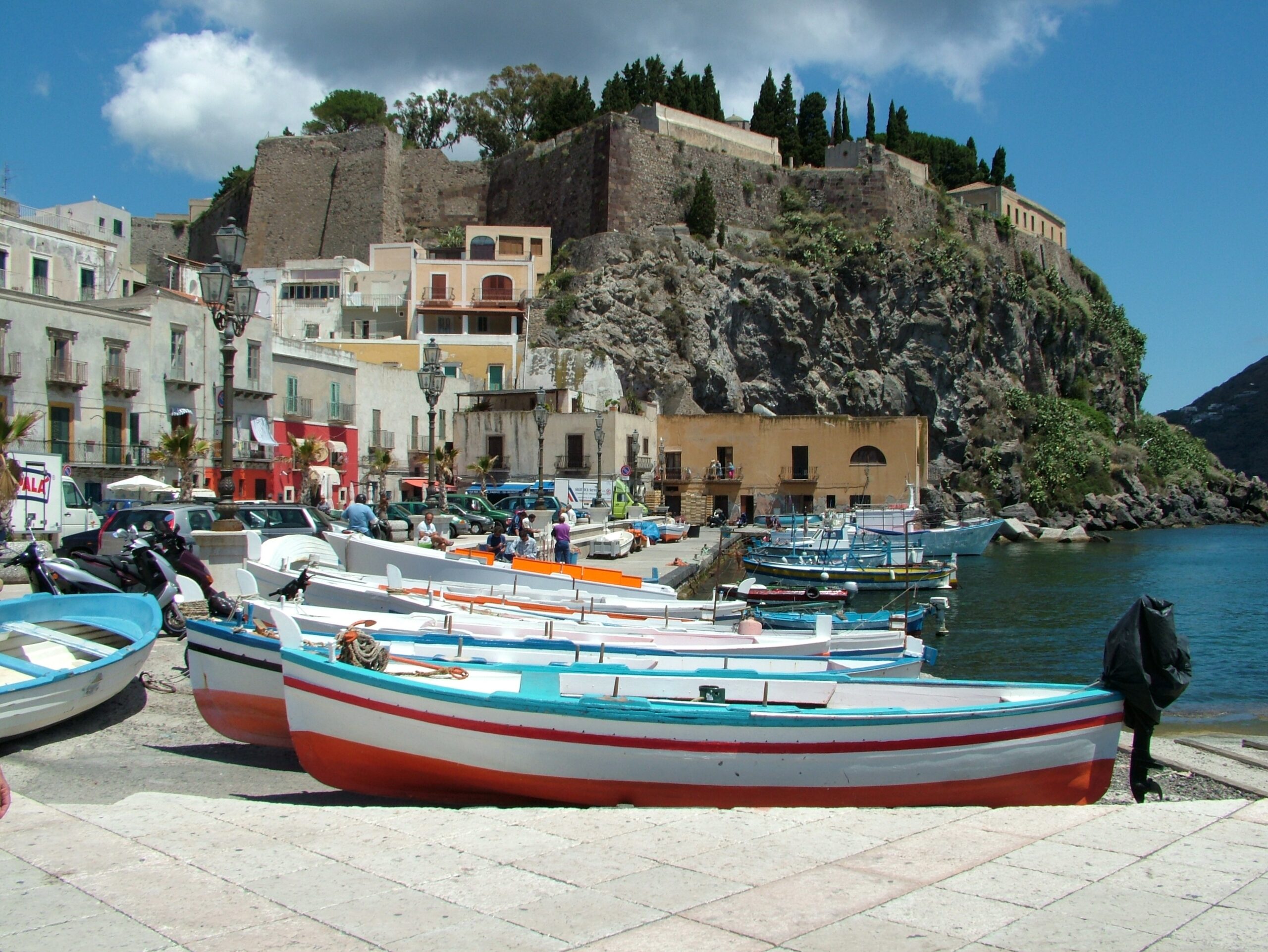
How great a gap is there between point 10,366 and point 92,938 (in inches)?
1124

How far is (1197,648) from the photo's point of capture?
854 inches

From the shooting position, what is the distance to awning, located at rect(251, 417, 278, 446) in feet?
114

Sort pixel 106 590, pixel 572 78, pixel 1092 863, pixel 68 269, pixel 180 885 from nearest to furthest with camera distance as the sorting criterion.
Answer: pixel 180 885
pixel 1092 863
pixel 106 590
pixel 68 269
pixel 572 78

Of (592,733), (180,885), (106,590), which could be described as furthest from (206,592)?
(180,885)

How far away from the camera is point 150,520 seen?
49.7 feet

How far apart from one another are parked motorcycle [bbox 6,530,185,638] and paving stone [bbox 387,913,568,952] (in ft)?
26.1

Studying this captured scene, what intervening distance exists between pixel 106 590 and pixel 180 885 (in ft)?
25.4

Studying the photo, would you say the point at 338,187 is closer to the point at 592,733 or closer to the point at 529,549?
the point at 529,549

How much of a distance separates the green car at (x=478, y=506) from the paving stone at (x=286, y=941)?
25.8m

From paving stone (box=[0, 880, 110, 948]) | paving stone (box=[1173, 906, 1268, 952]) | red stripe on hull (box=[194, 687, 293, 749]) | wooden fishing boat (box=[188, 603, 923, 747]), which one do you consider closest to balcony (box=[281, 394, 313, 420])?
wooden fishing boat (box=[188, 603, 923, 747])

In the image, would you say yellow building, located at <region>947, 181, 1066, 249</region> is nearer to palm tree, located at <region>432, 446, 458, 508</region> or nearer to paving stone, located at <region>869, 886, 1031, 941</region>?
palm tree, located at <region>432, 446, 458, 508</region>

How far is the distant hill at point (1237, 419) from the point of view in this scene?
474ft

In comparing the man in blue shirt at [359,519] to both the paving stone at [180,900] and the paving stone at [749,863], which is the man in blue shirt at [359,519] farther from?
the paving stone at [749,863]

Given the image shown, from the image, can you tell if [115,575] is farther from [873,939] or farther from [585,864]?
[873,939]
